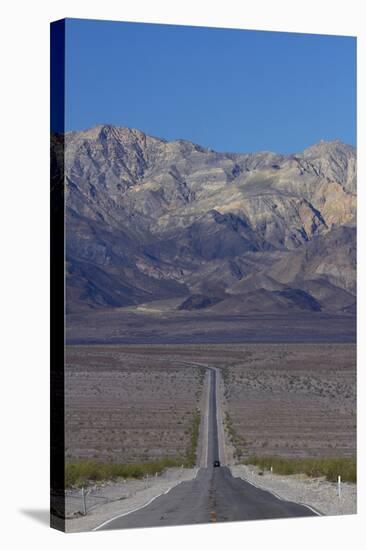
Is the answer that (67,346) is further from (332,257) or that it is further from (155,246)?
(332,257)

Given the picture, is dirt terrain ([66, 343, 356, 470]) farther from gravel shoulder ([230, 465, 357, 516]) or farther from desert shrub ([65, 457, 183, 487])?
gravel shoulder ([230, 465, 357, 516])

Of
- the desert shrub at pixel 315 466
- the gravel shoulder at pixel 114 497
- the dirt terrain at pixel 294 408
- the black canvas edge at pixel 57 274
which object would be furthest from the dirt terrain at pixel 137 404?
the black canvas edge at pixel 57 274

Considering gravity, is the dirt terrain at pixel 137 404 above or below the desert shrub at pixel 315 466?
above

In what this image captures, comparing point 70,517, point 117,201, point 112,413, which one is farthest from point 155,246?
point 70,517

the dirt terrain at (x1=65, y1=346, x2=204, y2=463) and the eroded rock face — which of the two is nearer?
the dirt terrain at (x1=65, y1=346, x2=204, y2=463)

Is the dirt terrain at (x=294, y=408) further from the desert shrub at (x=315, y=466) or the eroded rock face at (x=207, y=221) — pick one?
the eroded rock face at (x=207, y=221)

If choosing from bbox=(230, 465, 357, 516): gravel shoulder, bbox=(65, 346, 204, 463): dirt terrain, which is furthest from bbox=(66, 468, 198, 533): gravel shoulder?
bbox=(230, 465, 357, 516): gravel shoulder
